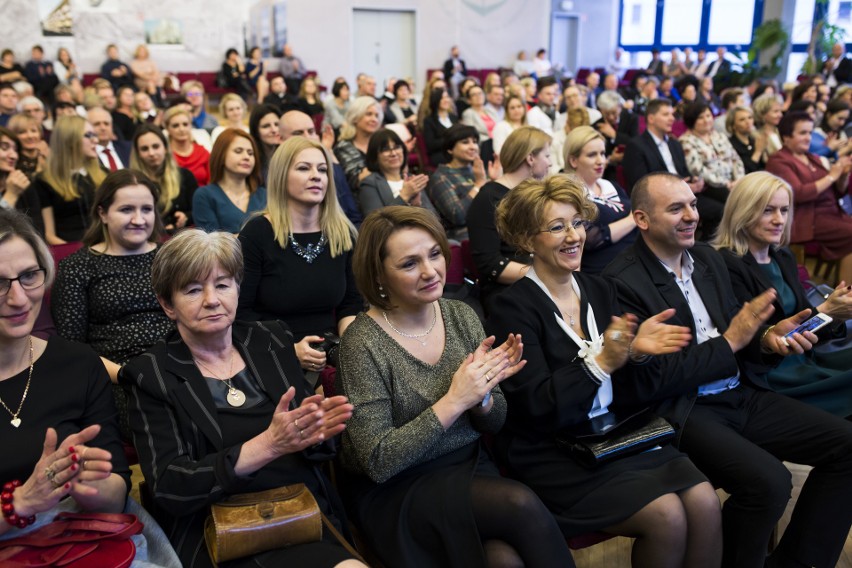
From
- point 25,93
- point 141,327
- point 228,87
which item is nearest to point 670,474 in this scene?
point 141,327

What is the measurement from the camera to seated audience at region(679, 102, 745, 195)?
5.50 meters

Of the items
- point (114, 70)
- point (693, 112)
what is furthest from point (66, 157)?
point (114, 70)

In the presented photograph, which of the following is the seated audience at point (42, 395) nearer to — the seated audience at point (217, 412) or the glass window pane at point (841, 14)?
the seated audience at point (217, 412)

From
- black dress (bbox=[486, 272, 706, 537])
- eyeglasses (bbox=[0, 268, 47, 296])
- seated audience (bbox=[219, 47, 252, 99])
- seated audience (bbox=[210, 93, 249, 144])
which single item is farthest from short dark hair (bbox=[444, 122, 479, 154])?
seated audience (bbox=[219, 47, 252, 99])

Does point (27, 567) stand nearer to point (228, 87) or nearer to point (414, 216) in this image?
point (414, 216)

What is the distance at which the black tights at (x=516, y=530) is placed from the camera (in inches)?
72.0

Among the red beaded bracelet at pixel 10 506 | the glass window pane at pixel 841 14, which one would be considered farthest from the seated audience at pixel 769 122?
the glass window pane at pixel 841 14

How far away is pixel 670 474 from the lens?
2098mm

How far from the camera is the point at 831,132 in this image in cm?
709

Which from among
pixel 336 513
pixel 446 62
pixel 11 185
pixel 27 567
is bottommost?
pixel 336 513

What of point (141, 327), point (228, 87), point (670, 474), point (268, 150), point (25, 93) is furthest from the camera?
point (228, 87)

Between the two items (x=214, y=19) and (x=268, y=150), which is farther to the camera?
(x=214, y=19)

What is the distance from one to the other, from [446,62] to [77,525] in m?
15.5

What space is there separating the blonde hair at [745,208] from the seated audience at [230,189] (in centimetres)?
223
